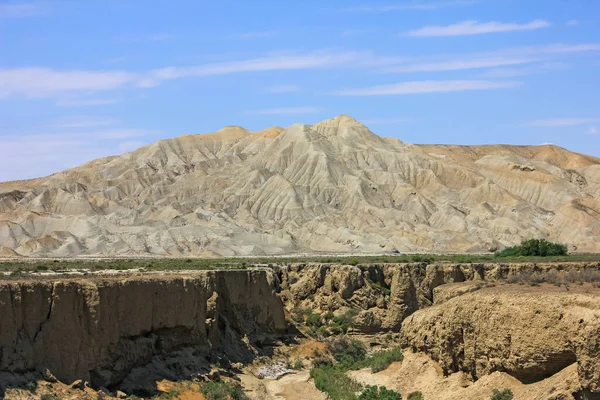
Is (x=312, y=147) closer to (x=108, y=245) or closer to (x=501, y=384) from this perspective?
(x=108, y=245)

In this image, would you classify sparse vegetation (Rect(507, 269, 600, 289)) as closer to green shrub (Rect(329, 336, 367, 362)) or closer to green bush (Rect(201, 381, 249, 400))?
green bush (Rect(201, 381, 249, 400))

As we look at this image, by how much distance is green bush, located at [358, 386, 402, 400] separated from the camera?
1319 inches

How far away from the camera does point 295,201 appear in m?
126

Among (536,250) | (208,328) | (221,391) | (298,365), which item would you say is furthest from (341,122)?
(221,391)

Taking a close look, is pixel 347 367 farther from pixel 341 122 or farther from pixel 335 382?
pixel 341 122

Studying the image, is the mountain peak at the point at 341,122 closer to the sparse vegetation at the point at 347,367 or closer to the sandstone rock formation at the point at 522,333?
the sparse vegetation at the point at 347,367

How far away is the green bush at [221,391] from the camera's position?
37.7 metres

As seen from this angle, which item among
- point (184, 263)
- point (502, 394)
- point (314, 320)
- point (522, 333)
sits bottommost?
point (314, 320)

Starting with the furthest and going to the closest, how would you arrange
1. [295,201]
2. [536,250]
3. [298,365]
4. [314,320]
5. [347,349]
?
[295,201], [536,250], [314,320], [347,349], [298,365]

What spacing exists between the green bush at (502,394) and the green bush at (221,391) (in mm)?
12743

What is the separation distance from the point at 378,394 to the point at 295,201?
91971 millimetres

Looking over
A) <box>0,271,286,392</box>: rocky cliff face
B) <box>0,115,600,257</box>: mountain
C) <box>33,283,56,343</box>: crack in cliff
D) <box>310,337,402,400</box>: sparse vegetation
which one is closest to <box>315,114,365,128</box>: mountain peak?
<box>0,115,600,257</box>: mountain

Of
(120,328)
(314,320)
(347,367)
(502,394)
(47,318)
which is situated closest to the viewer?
(502,394)

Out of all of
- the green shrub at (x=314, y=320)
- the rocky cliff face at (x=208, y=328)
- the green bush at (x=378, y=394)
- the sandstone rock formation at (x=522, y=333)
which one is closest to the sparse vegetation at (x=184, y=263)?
the green shrub at (x=314, y=320)
